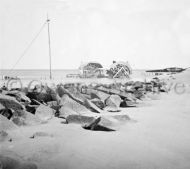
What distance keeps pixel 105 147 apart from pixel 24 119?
3.20 ft

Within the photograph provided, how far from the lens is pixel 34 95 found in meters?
3.45

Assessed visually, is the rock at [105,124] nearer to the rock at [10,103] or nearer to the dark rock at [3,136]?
the dark rock at [3,136]

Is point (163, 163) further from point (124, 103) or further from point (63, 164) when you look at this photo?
point (124, 103)

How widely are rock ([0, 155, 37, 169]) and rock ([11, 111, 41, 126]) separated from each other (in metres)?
0.98

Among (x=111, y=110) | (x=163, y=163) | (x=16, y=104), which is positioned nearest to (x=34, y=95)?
(x=16, y=104)

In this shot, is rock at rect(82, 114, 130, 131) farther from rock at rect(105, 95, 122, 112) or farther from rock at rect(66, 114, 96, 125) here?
rock at rect(105, 95, 122, 112)

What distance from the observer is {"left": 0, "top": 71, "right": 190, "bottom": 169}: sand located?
1.22 metres

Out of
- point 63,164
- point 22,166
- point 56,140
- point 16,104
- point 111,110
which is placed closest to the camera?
point 22,166

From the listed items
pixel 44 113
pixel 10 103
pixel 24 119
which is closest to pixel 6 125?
pixel 24 119

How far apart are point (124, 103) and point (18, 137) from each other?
82.1 inches

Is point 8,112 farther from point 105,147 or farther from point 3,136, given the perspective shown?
point 105,147

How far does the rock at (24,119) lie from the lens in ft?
6.92

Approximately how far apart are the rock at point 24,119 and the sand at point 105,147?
12 cm

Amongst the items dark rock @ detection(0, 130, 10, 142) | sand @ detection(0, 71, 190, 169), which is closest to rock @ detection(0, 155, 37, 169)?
sand @ detection(0, 71, 190, 169)
